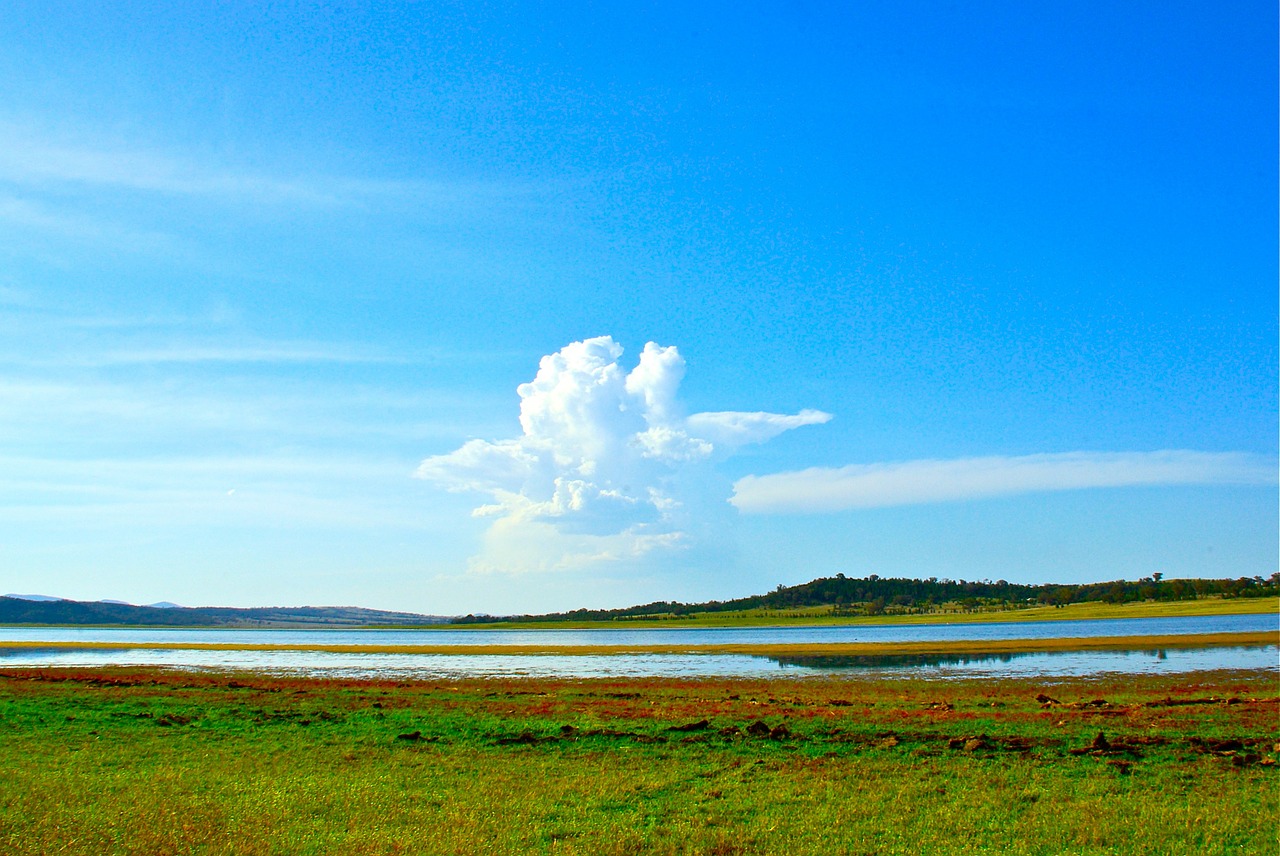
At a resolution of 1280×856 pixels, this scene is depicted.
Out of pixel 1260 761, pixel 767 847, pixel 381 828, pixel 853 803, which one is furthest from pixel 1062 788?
→ pixel 381 828

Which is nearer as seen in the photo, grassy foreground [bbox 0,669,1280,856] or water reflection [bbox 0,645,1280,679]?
grassy foreground [bbox 0,669,1280,856]

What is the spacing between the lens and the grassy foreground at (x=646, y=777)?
520 inches

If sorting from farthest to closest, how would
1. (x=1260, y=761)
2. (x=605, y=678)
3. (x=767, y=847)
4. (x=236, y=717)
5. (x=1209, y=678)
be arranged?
(x=605, y=678) → (x=1209, y=678) → (x=236, y=717) → (x=1260, y=761) → (x=767, y=847)

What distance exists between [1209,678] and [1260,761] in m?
31.8

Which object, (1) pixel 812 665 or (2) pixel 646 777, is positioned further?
(1) pixel 812 665

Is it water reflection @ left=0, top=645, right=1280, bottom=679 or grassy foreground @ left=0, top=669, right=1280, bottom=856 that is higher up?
grassy foreground @ left=0, top=669, right=1280, bottom=856

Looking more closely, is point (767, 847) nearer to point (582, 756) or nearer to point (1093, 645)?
point (582, 756)

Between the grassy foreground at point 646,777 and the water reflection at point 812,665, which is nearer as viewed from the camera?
the grassy foreground at point 646,777

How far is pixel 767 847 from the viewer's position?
41.9 feet

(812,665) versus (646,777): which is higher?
(646,777)

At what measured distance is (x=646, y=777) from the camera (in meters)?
18.2

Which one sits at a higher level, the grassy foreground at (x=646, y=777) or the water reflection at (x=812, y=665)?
the grassy foreground at (x=646, y=777)

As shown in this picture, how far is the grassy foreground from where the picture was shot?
13.2m

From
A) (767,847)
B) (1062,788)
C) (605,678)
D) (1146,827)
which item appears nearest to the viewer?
(767,847)
